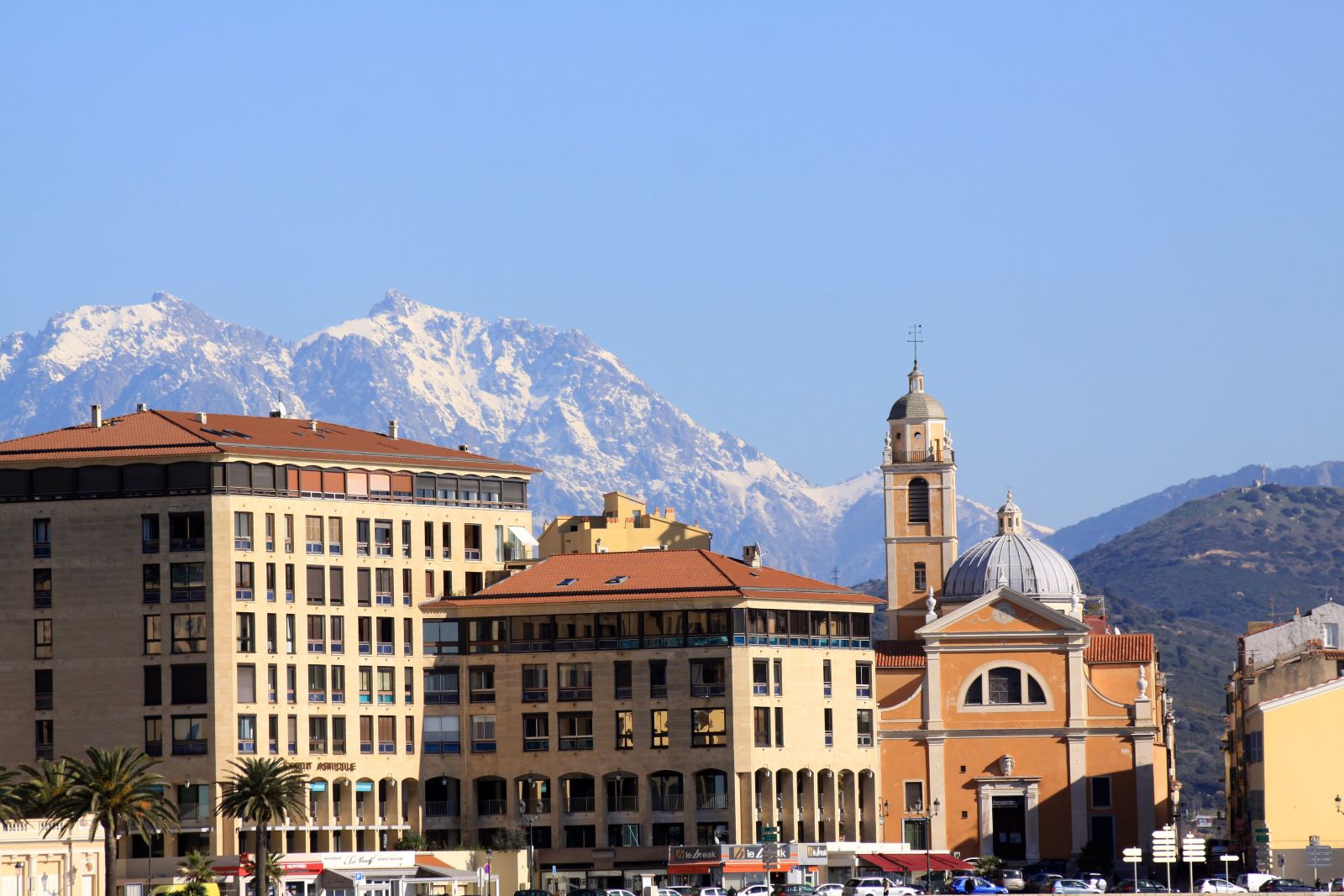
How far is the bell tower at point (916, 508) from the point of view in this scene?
6727 inches

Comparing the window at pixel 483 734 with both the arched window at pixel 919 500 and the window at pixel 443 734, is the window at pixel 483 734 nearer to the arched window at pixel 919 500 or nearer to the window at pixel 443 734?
the window at pixel 443 734

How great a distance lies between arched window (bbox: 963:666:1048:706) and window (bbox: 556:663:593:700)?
1085 inches

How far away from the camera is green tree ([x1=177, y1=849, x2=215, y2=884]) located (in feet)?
405

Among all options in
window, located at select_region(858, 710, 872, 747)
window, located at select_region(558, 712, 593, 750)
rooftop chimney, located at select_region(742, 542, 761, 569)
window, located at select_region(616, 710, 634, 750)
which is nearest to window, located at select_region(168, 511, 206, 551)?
window, located at select_region(558, 712, 593, 750)

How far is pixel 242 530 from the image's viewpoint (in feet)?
437

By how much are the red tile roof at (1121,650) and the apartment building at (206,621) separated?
41670 millimetres

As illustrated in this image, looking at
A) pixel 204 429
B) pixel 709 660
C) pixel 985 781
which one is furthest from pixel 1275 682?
pixel 204 429

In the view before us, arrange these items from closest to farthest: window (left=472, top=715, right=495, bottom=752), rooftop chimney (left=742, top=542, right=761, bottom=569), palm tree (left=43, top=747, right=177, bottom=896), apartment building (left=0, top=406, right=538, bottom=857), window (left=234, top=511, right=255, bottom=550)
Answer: palm tree (left=43, top=747, right=177, bottom=896)
apartment building (left=0, top=406, right=538, bottom=857)
window (left=234, top=511, right=255, bottom=550)
window (left=472, top=715, right=495, bottom=752)
rooftop chimney (left=742, top=542, right=761, bottom=569)

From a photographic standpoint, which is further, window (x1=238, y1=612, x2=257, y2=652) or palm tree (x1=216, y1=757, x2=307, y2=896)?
window (x1=238, y1=612, x2=257, y2=652)

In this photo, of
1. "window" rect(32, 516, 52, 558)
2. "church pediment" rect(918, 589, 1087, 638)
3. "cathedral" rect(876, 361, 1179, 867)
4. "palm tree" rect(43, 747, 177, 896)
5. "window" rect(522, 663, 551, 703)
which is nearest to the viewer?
"palm tree" rect(43, 747, 177, 896)

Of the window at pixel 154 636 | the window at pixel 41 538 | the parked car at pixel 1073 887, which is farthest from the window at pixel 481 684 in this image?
the parked car at pixel 1073 887

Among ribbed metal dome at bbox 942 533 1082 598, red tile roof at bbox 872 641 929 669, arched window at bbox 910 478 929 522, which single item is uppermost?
arched window at bbox 910 478 929 522

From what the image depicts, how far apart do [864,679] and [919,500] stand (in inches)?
1086

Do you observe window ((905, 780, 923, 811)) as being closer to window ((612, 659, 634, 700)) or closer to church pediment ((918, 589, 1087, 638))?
church pediment ((918, 589, 1087, 638))
